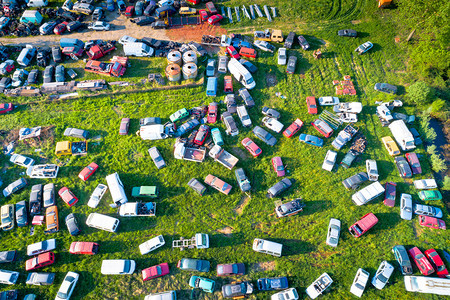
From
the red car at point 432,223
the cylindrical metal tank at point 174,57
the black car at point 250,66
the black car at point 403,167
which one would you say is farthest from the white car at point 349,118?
the cylindrical metal tank at point 174,57

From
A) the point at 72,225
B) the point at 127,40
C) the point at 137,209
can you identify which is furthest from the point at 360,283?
the point at 127,40

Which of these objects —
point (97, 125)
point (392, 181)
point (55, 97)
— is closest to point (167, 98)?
point (97, 125)

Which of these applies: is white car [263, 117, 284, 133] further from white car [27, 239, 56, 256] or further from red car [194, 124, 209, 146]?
white car [27, 239, 56, 256]

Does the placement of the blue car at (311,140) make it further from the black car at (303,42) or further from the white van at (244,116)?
the black car at (303,42)

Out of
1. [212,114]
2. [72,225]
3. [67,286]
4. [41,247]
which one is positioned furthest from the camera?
[212,114]

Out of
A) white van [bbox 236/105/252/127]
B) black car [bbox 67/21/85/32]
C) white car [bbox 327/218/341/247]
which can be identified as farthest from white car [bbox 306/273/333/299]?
black car [bbox 67/21/85/32]

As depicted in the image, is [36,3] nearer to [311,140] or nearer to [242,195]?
[242,195]

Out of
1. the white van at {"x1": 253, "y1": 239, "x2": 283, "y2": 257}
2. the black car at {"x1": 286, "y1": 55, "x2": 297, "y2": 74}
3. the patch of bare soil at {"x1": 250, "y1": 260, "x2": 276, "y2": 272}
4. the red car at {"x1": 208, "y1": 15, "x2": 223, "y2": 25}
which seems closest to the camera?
the white van at {"x1": 253, "y1": 239, "x2": 283, "y2": 257}
